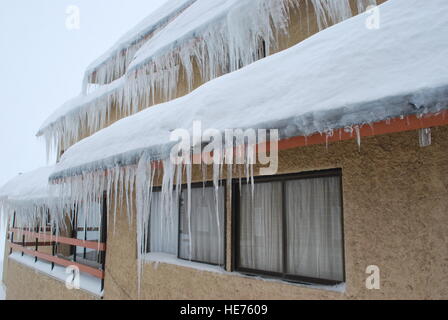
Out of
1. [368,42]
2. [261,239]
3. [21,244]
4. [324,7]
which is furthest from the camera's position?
[21,244]

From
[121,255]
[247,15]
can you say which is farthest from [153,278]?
[247,15]

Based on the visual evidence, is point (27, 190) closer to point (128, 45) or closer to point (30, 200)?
point (30, 200)

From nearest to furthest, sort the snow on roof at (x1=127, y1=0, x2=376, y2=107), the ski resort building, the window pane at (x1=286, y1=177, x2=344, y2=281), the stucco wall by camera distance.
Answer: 1. the ski resort building
2. the stucco wall
3. the window pane at (x1=286, y1=177, x2=344, y2=281)
4. the snow on roof at (x1=127, y1=0, x2=376, y2=107)

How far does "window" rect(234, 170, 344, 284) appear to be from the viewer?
126 inches

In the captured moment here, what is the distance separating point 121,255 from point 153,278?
1.18 m

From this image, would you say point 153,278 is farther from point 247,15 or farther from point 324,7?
point 324,7

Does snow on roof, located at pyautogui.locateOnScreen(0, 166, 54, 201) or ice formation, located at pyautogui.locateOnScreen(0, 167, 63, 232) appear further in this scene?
snow on roof, located at pyautogui.locateOnScreen(0, 166, 54, 201)

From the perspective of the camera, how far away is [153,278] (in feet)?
16.5

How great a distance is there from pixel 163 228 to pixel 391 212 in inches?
158

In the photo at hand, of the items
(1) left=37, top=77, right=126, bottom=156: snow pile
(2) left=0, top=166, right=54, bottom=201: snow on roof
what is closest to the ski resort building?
(1) left=37, top=77, right=126, bottom=156: snow pile

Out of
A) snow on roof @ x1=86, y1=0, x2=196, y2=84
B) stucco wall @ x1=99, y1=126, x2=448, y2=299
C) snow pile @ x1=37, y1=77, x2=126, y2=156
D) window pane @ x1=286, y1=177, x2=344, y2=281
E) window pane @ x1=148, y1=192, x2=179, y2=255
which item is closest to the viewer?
stucco wall @ x1=99, y1=126, x2=448, y2=299

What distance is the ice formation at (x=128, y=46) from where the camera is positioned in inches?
314

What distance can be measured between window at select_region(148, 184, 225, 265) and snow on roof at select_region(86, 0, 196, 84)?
5.05 m

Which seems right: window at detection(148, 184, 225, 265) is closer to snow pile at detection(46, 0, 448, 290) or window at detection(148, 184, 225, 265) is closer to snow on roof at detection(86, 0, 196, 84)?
snow pile at detection(46, 0, 448, 290)
